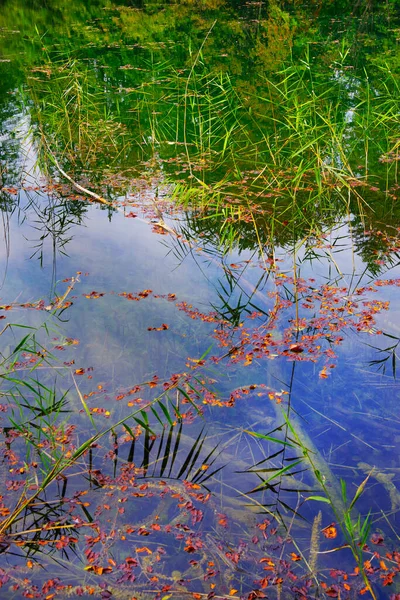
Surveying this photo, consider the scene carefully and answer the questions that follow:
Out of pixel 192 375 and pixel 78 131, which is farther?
pixel 78 131

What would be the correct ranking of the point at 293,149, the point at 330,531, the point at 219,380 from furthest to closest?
the point at 293,149
the point at 219,380
the point at 330,531

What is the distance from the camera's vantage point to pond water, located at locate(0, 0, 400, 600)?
72.1 inches

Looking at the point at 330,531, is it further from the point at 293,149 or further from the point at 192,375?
the point at 293,149

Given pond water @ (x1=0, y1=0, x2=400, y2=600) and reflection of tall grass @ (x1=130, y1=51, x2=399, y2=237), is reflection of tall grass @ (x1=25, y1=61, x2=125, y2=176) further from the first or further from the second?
reflection of tall grass @ (x1=130, y1=51, x2=399, y2=237)

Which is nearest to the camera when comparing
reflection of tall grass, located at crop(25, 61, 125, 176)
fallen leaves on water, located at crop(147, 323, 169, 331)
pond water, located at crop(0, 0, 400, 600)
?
pond water, located at crop(0, 0, 400, 600)

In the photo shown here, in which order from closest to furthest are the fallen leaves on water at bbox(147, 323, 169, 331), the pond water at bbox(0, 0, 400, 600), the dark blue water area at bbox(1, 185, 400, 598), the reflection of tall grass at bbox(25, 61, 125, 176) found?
the pond water at bbox(0, 0, 400, 600)
the dark blue water area at bbox(1, 185, 400, 598)
the fallen leaves on water at bbox(147, 323, 169, 331)
the reflection of tall grass at bbox(25, 61, 125, 176)

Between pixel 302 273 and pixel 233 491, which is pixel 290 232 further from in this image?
pixel 233 491

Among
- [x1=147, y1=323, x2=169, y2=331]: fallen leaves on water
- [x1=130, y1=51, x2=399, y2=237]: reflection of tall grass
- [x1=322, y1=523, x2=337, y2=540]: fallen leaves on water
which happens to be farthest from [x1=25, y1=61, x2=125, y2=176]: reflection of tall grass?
[x1=322, y1=523, x2=337, y2=540]: fallen leaves on water

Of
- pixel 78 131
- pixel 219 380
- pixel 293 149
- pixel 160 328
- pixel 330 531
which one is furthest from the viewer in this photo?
pixel 78 131

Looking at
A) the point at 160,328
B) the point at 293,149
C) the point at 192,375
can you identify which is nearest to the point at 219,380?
the point at 192,375

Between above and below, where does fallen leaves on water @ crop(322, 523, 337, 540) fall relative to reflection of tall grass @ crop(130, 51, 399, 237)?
below

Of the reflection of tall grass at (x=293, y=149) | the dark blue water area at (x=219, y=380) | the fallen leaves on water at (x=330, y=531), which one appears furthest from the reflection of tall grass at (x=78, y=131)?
the fallen leaves on water at (x=330, y=531)

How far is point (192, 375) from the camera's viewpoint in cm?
268

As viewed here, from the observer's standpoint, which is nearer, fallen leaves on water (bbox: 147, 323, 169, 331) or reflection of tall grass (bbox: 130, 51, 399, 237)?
fallen leaves on water (bbox: 147, 323, 169, 331)
